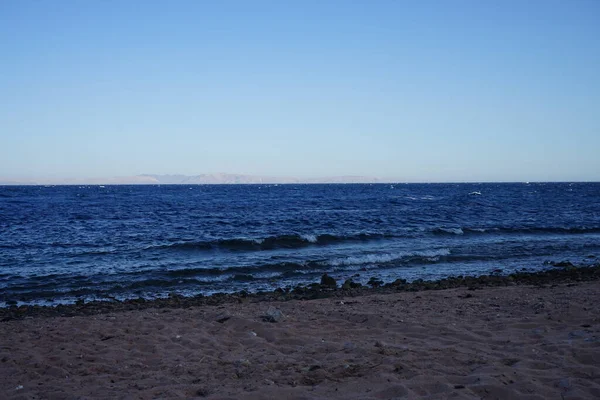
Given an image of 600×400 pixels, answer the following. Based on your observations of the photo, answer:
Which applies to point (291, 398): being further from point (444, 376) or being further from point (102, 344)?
point (102, 344)

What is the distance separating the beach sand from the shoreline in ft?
3.66

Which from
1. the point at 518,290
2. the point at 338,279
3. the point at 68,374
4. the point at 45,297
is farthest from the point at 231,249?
the point at 68,374

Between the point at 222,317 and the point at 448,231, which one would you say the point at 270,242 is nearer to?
the point at 448,231

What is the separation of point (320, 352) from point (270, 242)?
17.7m

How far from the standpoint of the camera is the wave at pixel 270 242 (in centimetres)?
2398

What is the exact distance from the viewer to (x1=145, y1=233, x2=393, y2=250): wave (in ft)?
78.7

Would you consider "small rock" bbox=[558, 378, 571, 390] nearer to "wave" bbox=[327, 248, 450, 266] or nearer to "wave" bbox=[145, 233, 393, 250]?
"wave" bbox=[327, 248, 450, 266]

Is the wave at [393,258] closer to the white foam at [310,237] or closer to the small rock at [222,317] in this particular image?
the white foam at [310,237]

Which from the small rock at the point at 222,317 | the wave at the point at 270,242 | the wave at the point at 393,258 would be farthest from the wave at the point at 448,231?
the small rock at the point at 222,317

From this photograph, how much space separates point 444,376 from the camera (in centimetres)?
623

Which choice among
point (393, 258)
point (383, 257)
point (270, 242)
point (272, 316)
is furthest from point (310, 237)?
point (272, 316)

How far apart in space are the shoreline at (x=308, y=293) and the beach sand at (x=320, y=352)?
1.12 meters

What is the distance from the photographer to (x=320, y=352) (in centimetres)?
755

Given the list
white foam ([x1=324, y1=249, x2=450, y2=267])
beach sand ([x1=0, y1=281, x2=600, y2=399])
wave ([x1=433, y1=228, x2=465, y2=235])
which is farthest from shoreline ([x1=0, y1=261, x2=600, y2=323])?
wave ([x1=433, y1=228, x2=465, y2=235])
